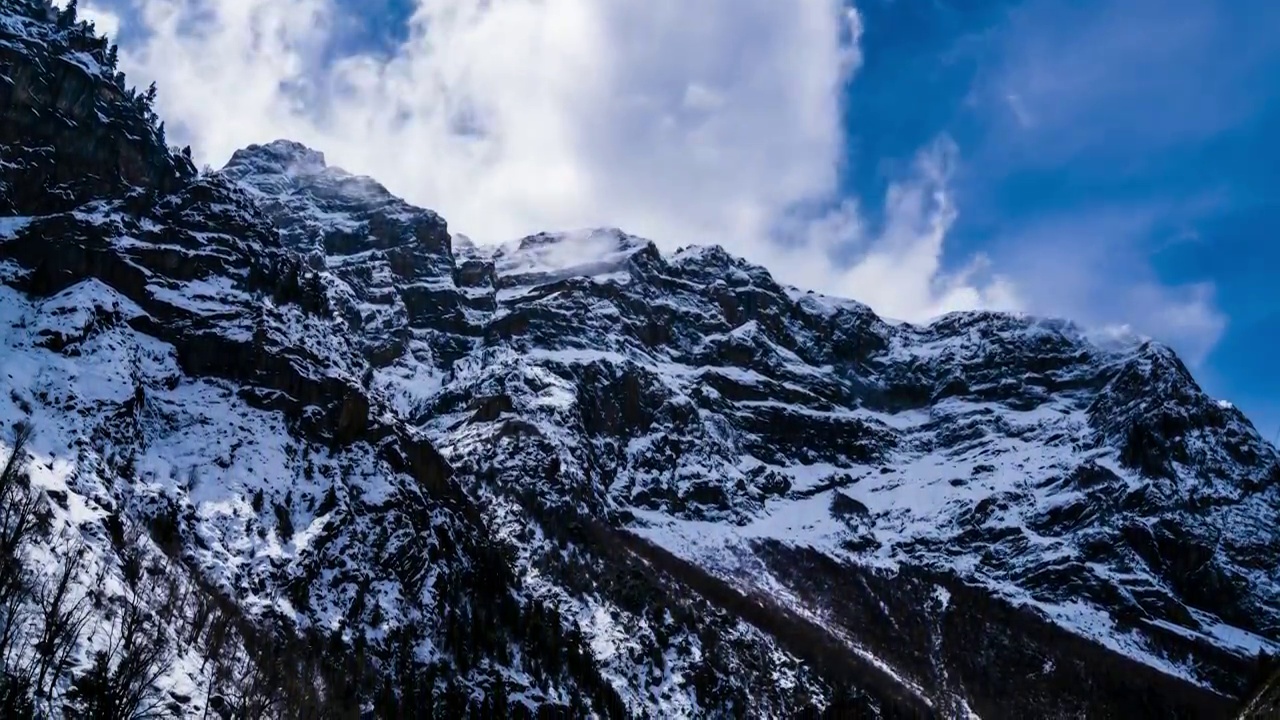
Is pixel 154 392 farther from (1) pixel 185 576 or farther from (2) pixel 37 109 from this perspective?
(2) pixel 37 109

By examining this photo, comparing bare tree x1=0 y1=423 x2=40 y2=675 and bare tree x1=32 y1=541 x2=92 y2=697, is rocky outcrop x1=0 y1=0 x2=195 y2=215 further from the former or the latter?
bare tree x1=32 y1=541 x2=92 y2=697

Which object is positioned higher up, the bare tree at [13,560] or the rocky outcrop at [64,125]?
the rocky outcrop at [64,125]

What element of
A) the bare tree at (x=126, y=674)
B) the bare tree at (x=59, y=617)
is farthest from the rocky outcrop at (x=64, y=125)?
the bare tree at (x=126, y=674)

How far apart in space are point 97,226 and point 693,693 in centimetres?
12412

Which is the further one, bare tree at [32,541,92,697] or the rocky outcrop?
the rocky outcrop

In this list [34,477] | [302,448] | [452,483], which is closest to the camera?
[34,477]

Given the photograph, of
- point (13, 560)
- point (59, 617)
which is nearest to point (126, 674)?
point (59, 617)

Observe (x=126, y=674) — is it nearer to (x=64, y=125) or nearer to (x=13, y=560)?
(x=13, y=560)

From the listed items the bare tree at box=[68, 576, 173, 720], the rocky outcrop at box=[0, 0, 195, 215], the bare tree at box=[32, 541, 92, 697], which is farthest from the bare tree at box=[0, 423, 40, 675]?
the rocky outcrop at box=[0, 0, 195, 215]

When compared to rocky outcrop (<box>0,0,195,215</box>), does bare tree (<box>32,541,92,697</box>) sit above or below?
below

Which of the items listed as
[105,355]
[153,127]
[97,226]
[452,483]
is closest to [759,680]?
[452,483]

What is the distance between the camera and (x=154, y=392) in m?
148

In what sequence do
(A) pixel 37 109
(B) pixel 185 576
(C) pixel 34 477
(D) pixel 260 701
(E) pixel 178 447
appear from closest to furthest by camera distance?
(D) pixel 260 701
(C) pixel 34 477
(B) pixel 185 576
(E) pixel 178 447
(A) pixel 37 109

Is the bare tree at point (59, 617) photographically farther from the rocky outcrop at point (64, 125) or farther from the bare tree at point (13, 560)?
→ the rocky outcrop at point (64, 125)
